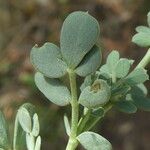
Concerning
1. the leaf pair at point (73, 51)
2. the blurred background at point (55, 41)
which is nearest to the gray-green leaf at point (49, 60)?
the leaf pair at point (73, 51)

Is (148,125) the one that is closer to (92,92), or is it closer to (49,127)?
(49,127)

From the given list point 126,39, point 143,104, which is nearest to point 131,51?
point 126,39

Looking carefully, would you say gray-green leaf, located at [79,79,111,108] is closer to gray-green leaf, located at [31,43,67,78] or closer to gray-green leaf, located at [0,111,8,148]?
gray-green leaf, located at [31,43,67,78]

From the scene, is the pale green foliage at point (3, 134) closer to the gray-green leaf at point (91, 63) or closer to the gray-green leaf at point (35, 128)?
the gray-green leaf at point (35, 128)

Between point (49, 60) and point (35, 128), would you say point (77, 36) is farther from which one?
point (35, 128)

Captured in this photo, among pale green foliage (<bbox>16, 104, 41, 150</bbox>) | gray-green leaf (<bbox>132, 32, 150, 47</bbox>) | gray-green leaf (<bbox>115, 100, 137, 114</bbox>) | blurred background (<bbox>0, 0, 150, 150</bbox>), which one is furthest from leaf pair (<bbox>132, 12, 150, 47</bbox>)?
blurred background (<bbox>0, 0, 150, 150</bbox>)

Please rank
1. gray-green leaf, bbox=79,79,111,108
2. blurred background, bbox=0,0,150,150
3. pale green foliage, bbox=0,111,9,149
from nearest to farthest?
gray-green leaf, bbox=79,79,111,108
pale green foliage, bbox=0,111,9,149
blurred background, bbox=0,0,150,150
